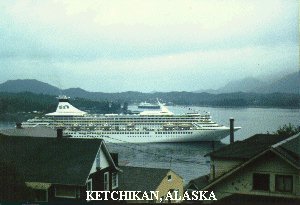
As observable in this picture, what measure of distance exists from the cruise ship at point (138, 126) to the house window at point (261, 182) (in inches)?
1135

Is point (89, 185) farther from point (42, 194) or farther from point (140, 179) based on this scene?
point (140, 179)

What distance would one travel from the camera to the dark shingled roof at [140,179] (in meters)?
8.57

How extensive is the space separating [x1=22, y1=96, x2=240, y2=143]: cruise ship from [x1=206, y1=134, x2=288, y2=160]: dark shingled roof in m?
27.1

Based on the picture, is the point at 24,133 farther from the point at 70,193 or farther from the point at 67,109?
the point at 67,109

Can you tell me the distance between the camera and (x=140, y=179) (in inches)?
352

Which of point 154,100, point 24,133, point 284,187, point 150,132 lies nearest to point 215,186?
point 284,187

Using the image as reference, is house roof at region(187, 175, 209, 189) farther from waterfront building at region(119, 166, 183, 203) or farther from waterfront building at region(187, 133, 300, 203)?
waterfront building at region(187, 133, 300, 203)

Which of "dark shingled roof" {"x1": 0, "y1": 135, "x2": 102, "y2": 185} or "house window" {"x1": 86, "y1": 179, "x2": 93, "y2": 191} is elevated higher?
"dark shingled roof" {"x1": 0, "y1": 135, "x2": 102, "y2": 185}

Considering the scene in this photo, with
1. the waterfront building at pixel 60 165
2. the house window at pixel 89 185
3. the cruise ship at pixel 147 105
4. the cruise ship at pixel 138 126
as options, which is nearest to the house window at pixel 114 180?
the waterfront building at pixel 60 165

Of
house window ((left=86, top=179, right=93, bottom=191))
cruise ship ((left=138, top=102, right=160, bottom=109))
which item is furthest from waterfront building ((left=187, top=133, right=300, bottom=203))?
cruise ship ((left=138, top=102, right=160, bottom=109))

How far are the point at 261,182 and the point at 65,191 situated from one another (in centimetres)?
329

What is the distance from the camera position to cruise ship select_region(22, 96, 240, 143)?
34125mm

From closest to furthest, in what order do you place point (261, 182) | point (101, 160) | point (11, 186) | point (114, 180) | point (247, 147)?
1. point (261, 182)
2. point (11, 186)
3. point (247, 147)
4. point (101, 160)
5. point (114, 180)

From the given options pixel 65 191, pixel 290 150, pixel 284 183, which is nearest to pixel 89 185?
pixel 65 191
